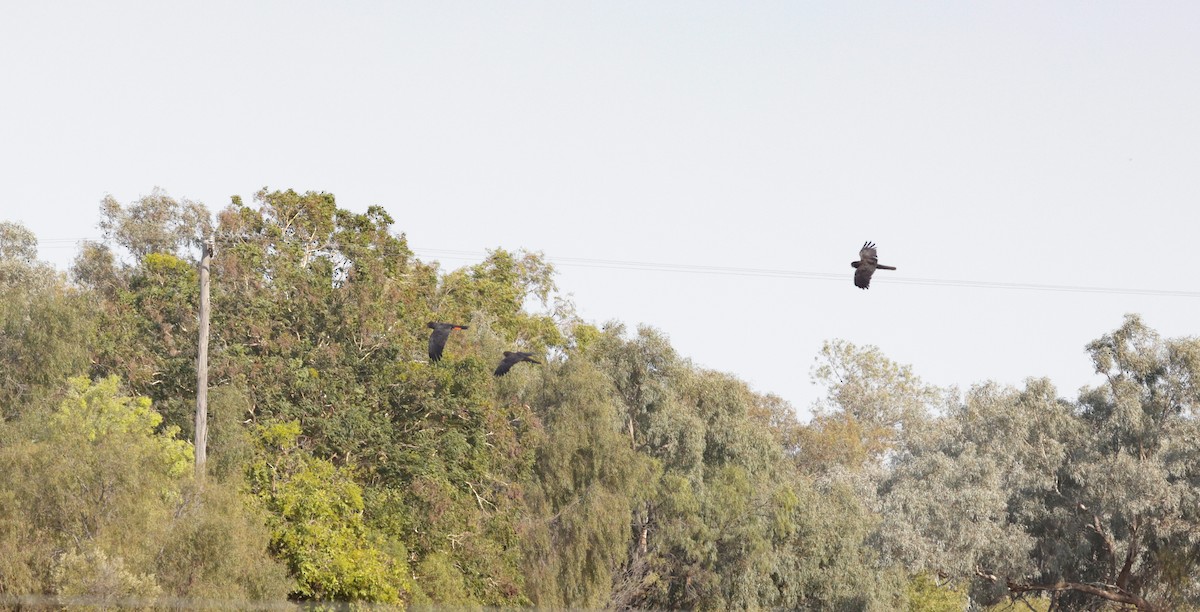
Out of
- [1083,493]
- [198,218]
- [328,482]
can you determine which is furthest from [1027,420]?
[198,218]

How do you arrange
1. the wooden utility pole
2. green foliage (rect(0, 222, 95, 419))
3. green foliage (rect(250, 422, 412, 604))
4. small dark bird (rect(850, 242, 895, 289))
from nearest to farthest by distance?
small dark bird (rect(850, 242, 895, 289))
the wooden utility pole
green foliage (rect(250, 422, 412, 604))
green foliage (rect(0, 222, 95, 419))

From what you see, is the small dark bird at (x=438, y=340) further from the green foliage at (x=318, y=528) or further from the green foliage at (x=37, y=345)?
the green foliage at (x=37, y=345)

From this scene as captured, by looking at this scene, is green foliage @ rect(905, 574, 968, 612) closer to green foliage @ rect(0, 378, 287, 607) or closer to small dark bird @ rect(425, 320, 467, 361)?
green foliage @ rect(0, 378, 287, 607)

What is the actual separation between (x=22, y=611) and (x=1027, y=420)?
32.3 metres

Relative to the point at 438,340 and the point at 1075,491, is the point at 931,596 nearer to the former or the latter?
the point at 1075,491

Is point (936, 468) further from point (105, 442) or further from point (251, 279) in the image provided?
point (105, 442)

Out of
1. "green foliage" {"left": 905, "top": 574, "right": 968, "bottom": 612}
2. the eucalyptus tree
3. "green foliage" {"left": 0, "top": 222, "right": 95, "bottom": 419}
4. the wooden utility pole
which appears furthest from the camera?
"green foliage" {"left": 905, "top": 574, "right": 968, "bottom": 612}

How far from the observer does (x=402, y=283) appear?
1570 inches

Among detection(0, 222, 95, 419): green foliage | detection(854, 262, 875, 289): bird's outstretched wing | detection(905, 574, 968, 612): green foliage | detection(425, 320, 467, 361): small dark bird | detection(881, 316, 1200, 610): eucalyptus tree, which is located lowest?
detection(905, 574, 968, 612): green foliage

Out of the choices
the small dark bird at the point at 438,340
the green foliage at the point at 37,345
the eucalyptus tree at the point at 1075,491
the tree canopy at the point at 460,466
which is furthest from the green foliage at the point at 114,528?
the eucalyptus tree at the point at 1075,491

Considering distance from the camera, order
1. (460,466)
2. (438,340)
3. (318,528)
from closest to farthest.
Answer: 1. (438,340)
2. (318,528)
3. (460,466)

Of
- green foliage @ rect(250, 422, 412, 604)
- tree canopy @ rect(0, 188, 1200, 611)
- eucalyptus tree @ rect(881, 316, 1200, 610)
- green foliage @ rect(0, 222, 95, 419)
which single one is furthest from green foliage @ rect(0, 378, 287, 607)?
eucalyptus tree @ rect(881, 316, 1200, 610)

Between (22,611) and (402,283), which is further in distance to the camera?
(402,283)

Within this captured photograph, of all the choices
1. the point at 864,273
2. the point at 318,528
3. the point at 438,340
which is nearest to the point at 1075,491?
the point at 318,528
